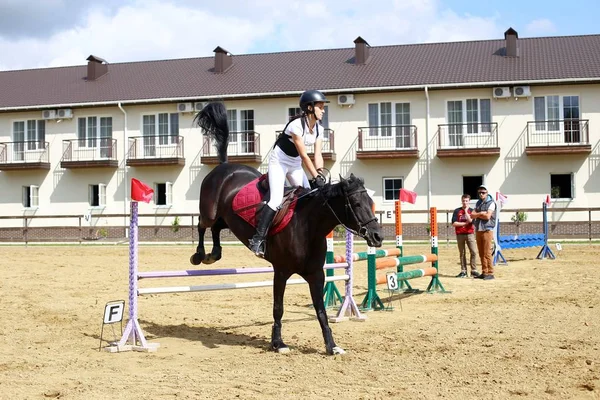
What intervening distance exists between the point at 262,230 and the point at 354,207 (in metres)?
1.00

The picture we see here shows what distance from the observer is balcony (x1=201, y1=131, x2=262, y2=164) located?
115 feet

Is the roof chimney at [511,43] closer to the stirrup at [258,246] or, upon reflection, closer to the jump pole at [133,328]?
the stirrup at [258,246]

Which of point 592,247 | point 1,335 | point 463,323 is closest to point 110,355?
point 1,335

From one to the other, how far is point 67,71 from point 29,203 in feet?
31.3

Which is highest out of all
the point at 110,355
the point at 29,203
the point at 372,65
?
the point at 372,65

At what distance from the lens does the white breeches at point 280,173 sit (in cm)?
728

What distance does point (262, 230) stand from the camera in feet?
23.5

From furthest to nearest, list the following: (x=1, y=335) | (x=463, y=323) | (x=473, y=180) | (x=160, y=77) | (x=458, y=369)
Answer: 1. (x=160, y=77)
2. (x=473, y=180)
3. (x=463, y=323)
4. (x=1, y=335)
5. (x=458, y=369)

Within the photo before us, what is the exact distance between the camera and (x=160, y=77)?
130 ft

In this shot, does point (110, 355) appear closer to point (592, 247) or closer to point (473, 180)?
point (592, 247)

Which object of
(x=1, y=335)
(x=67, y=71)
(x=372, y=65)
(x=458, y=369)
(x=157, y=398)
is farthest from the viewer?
(x=67, y=71)

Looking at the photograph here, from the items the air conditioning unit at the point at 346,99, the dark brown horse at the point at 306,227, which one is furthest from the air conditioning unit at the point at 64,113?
the dark brown horse at the point at 306,227

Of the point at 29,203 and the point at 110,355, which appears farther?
the point at 29,203

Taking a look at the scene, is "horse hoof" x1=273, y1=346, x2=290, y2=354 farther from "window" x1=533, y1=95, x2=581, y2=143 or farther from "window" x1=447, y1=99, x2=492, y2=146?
"window" x1=533, y1=95, x2=581, y2=143
